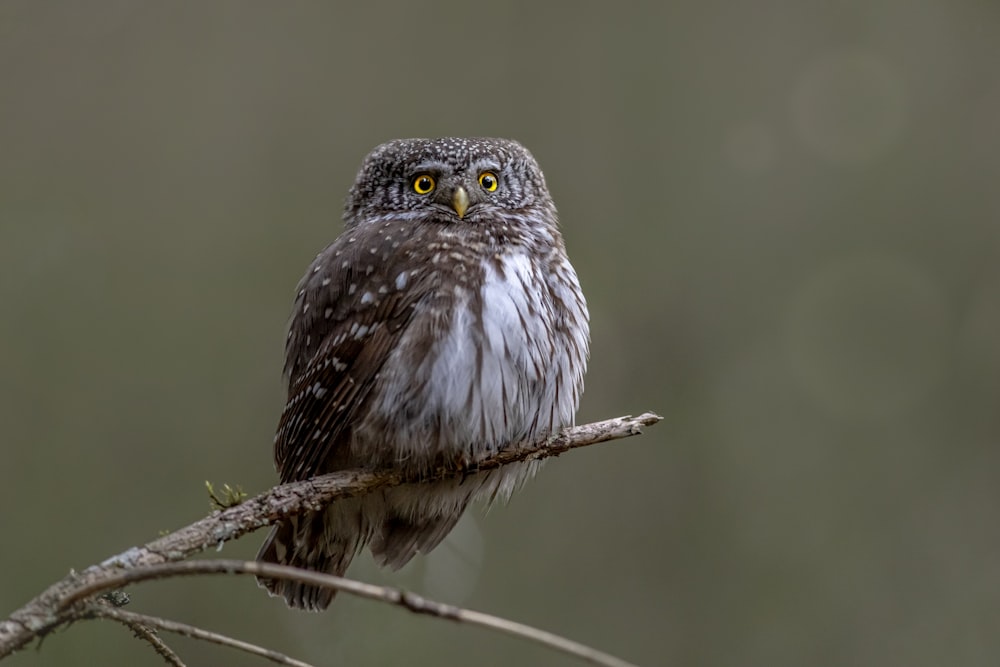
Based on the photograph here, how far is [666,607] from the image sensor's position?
20.6 feet

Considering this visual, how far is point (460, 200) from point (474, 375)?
2.60ft

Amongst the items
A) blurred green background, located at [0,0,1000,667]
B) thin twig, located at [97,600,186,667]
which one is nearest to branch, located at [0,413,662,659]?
thin twig, located at [97,600,186,667]

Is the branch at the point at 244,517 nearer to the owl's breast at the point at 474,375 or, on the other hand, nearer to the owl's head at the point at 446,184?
the owl's breast at the point at 474,375

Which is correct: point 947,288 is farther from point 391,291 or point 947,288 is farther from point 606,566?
point 391,291

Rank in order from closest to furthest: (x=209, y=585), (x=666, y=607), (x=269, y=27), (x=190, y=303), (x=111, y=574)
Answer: (x=111, y=574)
(x=209, y=585)
(x=666, y=607)
(x=190, y=303)
(x=269, y=27)

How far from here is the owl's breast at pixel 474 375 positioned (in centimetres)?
342

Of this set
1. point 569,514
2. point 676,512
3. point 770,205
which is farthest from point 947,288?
point 569,514

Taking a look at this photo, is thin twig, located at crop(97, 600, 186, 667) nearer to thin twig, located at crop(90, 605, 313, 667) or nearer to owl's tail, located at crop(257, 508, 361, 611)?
thin twig, located at crop(90, 605, 313, 667)

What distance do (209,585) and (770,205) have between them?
4351 millimetres

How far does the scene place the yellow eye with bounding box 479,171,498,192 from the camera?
4.17 meters

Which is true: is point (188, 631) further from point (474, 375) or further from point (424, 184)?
point (424, 184)

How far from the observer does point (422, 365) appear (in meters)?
3.45

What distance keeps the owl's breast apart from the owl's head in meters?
0.45

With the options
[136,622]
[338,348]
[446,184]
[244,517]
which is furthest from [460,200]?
[136,622]
